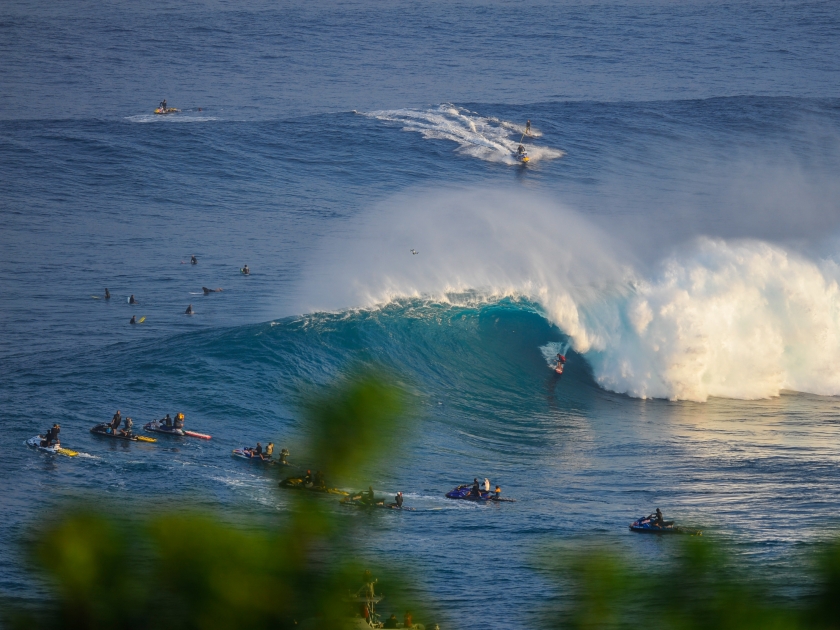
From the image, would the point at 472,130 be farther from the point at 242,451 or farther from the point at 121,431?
the point at 242,451

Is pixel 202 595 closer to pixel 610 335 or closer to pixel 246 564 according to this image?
pixel 246 564

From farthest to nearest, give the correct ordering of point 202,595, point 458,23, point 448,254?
point 458,23 → point 448,254 → point 202,595

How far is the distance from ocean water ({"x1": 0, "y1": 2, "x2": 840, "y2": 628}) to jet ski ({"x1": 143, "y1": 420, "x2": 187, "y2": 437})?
3.24 ft

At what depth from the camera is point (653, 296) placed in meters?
40.8

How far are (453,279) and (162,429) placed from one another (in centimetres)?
1643

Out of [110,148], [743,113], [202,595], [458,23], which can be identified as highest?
[458,23]

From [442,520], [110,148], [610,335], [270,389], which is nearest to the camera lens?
[442,520]

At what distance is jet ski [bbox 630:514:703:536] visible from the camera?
24266 mm

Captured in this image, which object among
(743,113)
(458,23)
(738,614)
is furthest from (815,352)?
(458,23)

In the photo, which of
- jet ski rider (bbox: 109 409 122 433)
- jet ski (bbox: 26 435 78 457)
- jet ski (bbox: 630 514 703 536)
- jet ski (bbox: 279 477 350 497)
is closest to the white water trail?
jet ski rider (bbox: 109 409 122 433)

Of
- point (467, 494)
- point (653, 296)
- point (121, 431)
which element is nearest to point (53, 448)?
point (121, 431)

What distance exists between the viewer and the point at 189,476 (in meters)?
27.9

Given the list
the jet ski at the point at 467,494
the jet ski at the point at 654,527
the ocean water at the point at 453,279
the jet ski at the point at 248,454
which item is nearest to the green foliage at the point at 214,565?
the ocean water at the point at 453,279

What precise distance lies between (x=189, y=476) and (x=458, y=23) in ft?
322
